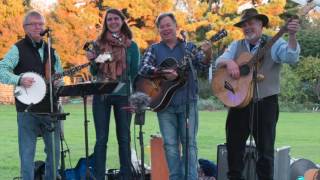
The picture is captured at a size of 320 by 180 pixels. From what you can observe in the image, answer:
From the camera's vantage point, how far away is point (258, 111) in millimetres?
5875

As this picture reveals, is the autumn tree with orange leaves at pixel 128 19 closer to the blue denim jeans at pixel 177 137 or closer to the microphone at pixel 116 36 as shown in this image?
the microphone at pixel 116 36

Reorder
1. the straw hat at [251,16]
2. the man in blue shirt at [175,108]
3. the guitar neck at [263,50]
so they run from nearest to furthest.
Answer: the guitar neck at [263,50] → the straw hat at [251,16] → the man in blue shirt at [175,108]

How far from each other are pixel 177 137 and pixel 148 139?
6.42 metres

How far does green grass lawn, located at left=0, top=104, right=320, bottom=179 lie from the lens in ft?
32.3

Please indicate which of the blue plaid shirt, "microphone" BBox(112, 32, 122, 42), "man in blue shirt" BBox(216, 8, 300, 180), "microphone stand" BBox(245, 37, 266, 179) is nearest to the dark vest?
"microphone" BBox(112, 32, 122, 42)

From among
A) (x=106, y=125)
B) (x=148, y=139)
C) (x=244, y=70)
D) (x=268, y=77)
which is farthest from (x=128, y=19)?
(x=268, y=77)

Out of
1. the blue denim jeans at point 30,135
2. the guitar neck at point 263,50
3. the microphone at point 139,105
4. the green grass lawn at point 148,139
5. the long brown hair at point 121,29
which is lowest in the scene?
the green grass lawn at point 148,139

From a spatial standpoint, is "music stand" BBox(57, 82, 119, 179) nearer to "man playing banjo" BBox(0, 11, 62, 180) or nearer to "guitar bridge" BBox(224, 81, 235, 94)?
"man playing banjo" BBox(0, 11, 62, 180)

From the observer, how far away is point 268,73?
584cm

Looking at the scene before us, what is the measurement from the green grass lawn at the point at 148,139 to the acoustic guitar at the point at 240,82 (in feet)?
10.4

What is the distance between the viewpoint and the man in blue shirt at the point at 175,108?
6.10 meters

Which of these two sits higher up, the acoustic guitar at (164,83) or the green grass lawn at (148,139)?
the acoustic guitar at (164,83)

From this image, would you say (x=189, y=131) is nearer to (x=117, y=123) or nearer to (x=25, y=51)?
(x=117, y=123)

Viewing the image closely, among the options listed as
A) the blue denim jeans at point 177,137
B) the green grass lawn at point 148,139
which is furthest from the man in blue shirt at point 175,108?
the green grass lawn at point 148,139
